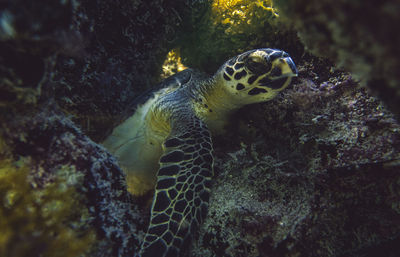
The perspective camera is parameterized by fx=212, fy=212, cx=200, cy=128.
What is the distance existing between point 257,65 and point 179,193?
54.8 inches

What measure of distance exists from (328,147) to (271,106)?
2.16ft

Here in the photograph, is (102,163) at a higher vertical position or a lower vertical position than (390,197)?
higher

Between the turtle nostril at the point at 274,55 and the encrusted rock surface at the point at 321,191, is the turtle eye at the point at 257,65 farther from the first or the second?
the encrusted rock surface at the point at 321,191

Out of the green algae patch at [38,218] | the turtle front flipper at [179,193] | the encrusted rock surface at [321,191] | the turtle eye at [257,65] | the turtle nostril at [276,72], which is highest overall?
the green algae patch at [38,218]

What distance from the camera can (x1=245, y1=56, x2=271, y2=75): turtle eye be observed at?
2.00m

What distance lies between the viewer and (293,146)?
165cm

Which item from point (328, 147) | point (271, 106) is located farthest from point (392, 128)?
point (271, 106)

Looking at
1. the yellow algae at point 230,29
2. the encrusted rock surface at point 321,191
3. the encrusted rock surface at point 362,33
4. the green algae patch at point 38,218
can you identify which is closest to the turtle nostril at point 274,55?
the yellow algae at point 230,29

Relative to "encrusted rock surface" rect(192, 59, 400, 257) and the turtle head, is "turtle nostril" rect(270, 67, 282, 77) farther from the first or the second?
"encrusted rock surface" rect(192, 59, 400, 257)

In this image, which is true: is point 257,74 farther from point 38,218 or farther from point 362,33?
point 38,218

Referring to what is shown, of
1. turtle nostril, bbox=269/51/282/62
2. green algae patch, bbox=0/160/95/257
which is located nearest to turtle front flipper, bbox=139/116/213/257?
green algae patch, bbox=0/160/95/257

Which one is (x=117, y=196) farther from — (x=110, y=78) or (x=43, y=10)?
(x=110, y=78)

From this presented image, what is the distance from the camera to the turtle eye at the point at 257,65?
200 centimetres

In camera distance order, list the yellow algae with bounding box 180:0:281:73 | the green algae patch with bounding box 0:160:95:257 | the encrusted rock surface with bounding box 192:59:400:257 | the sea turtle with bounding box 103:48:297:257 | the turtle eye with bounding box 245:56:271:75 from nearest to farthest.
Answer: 1. the green algae patch with bounding box 0:160:95:257
2. the encrusted rock surface with bounding box 192:59:400:257
3. the sea turtle with bounding box 103:48:297:257
4. the turtle eye with bounding box 245:56:271:75
5. the yellow algae with bounding box 180:0:281:73
